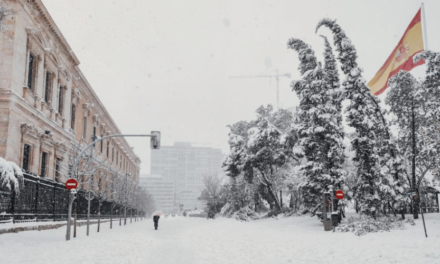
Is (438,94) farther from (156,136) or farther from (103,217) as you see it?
(103,217)

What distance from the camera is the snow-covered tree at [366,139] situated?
78.7 ft

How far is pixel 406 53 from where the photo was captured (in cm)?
2327

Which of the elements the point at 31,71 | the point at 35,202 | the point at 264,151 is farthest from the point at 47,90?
the point at 264,151

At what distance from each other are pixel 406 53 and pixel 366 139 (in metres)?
5.32

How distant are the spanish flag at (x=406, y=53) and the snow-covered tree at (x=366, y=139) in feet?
5.32

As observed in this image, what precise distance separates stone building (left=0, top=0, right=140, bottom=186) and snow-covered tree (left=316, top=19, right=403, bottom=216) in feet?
57.2

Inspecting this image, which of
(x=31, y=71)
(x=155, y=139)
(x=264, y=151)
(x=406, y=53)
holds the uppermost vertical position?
(x=406, y=53)

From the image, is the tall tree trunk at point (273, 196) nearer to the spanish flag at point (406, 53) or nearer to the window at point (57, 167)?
the spanish flag at point (406, 53)

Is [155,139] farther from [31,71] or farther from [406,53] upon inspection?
[406,53]

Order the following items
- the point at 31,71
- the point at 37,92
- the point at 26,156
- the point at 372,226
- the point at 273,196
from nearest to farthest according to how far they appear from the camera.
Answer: the point at 372,226, the point at 26,156, the point at 31,71, the point at 37,92, the point at 273,196

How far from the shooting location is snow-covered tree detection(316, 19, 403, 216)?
2400 cm

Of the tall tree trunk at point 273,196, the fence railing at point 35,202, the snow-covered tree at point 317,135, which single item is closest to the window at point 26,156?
the fence railing at point 35,202

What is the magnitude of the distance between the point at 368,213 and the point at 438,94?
782 centimetres

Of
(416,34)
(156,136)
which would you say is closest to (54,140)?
(156,136)
